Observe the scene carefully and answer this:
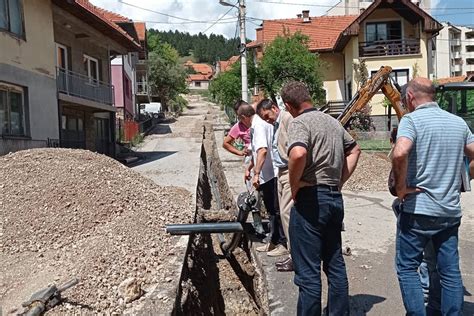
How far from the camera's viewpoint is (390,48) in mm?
30828

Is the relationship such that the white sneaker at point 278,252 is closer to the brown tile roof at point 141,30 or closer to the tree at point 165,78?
the brown tile roof at point 141,30

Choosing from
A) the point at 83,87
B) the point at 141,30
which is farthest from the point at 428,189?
the point at 141,30

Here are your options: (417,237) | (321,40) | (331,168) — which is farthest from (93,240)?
(321,40)

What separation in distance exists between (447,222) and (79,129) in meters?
19.7

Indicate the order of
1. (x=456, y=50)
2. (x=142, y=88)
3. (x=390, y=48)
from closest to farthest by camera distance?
(x=390, y=48), (x=142, y=88), (x=456, y=50)

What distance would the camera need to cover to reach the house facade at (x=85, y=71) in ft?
58.6

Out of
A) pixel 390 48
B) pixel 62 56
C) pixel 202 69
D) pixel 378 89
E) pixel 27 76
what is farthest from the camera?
pixel 202 69

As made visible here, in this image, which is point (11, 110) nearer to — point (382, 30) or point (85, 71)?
point (85, 71)

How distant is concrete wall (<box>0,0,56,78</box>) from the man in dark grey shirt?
1190 centimetres

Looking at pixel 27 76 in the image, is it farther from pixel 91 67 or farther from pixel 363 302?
pixel 363 302

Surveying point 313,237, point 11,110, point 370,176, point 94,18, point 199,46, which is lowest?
point 370,176

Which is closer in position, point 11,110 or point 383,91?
point 383,91

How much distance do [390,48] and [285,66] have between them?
26.4 feet

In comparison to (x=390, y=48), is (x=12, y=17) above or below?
below
